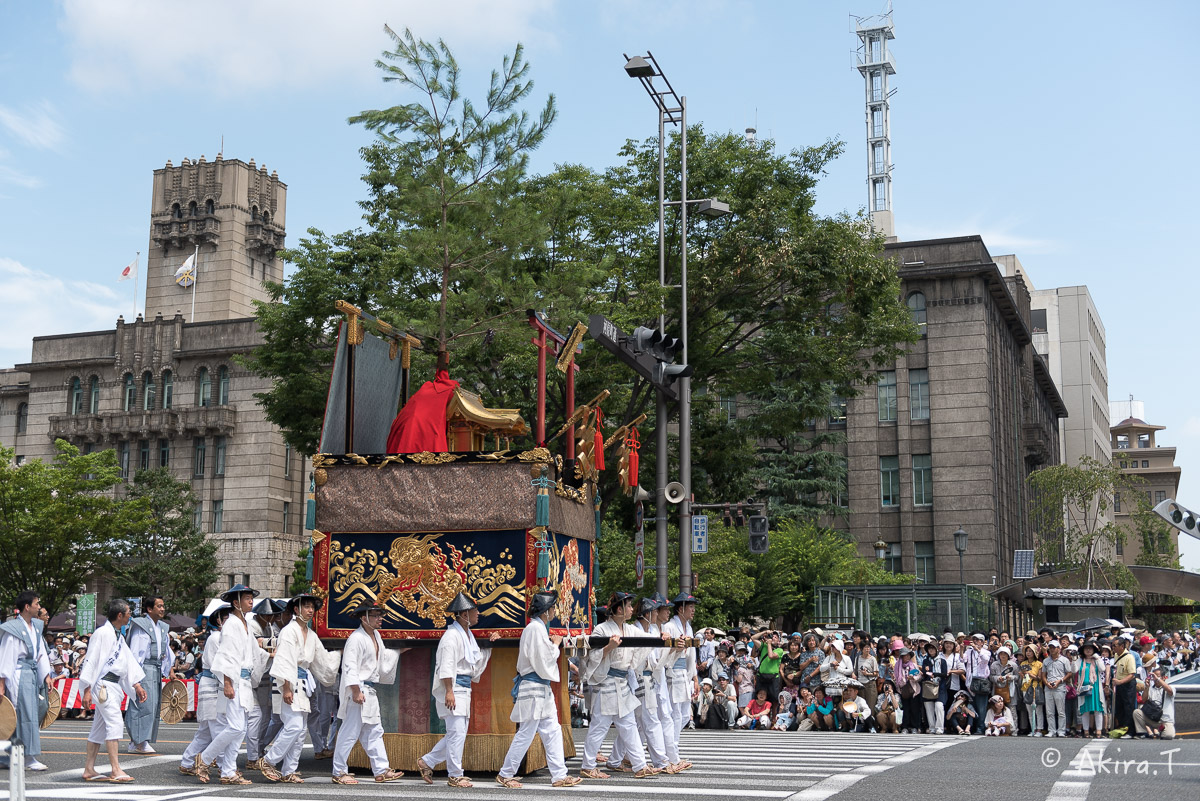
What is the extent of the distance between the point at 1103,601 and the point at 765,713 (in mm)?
14289

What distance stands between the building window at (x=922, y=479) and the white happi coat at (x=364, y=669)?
138 feet

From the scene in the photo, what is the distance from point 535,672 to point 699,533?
1124cm

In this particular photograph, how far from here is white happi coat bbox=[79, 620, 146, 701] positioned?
11.8 meters

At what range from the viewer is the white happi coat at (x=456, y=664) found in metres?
11.3

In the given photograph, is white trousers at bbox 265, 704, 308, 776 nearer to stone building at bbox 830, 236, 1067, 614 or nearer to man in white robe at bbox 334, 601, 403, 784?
man in white robe at bbox 334, 601, 403, 784

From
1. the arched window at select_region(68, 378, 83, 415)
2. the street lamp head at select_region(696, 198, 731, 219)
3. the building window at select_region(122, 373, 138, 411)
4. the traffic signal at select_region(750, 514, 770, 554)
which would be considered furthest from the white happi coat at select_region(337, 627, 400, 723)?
the arched window at select_region(68, 378, 83, 415)

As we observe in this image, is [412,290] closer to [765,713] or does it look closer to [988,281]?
[765,713]

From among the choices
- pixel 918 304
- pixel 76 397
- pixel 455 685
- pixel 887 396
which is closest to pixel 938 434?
pixel 887 396

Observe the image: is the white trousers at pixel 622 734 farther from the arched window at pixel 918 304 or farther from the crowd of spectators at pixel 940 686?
the arched window at pixel 918 304

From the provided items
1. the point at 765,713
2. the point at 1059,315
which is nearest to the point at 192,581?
the point at 765,713

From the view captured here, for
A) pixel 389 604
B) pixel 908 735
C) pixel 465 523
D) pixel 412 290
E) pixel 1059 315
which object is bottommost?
pixel 908 735

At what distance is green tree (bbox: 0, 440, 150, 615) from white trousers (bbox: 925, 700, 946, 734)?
96.8ft

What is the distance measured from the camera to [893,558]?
51.3m

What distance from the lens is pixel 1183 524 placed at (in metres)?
13.1
